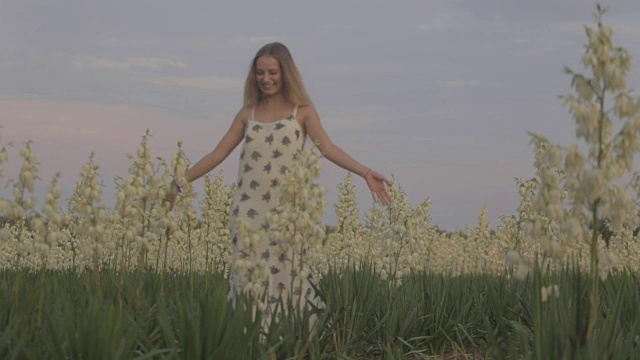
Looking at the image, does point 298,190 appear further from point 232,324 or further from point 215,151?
point 215,151

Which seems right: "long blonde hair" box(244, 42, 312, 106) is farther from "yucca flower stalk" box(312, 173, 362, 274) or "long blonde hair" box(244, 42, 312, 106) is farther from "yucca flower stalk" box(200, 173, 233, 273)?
"yucca flower stalk" box(312, 173, 362, 274)

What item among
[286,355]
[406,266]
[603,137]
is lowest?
[286,355]

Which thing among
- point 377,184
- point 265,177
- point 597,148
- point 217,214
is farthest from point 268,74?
point 597,148

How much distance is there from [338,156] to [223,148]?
1.24 m

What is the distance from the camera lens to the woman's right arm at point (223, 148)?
7742 millimetres

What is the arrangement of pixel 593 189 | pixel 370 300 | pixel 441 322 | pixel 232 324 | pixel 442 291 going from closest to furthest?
pixel 593 189 < pixel 232 324 < pixel 370 300 < pixel 441 322 < pixel 442 291

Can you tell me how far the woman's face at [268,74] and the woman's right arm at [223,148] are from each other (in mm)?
335

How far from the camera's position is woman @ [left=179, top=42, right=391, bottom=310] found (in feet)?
23.9

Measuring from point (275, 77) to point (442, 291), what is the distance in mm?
3026

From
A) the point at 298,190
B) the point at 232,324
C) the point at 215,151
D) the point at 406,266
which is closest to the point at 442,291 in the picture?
the point at 406,266

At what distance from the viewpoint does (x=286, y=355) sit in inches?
225

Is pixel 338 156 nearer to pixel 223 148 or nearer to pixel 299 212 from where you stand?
pixel 223 148

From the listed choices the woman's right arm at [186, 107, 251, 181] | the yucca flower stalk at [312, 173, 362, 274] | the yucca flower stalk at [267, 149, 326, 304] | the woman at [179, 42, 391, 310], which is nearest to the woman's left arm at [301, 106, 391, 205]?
the woman at [179, 42, 391, 310]

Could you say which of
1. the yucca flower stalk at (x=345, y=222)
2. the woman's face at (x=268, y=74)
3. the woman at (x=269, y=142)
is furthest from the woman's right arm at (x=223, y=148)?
the yucca flower stalk at (x=345, y=222)
